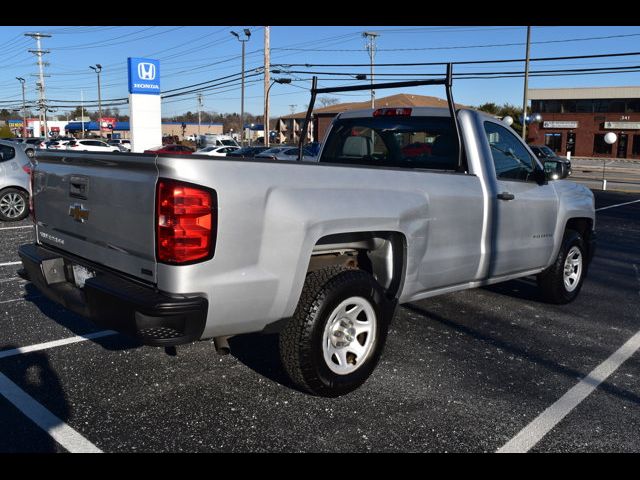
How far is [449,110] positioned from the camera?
191 inches

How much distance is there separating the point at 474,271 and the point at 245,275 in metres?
2.27

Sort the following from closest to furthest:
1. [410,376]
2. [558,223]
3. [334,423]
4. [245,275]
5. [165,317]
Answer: [165,317] → [245,275] → [334,423] → [410,376] → [558,223]

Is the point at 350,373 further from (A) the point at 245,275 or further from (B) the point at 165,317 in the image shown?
(B) the point at 165,317

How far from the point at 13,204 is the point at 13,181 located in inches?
18.1

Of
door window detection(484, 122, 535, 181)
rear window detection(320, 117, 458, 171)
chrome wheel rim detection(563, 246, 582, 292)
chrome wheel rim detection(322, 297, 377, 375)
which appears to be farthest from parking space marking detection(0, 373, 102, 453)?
chrome wheel rim detection(563, 246, 582, 292)

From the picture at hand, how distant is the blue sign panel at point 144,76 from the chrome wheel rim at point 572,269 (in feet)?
85.6

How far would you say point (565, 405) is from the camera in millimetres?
3746

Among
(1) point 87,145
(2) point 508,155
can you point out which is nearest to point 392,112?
(2) point 508,155

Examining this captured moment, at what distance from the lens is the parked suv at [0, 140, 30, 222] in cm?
1102

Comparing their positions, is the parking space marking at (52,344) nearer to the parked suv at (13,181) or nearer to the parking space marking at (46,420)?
the parking space marking at (46,420)

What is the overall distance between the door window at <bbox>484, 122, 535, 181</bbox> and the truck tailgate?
3061mm

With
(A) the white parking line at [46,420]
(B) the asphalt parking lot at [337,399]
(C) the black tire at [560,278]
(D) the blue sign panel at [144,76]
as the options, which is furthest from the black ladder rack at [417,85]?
(D) the blue sign panel at [144,76]

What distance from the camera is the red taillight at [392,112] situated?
5219 mm
